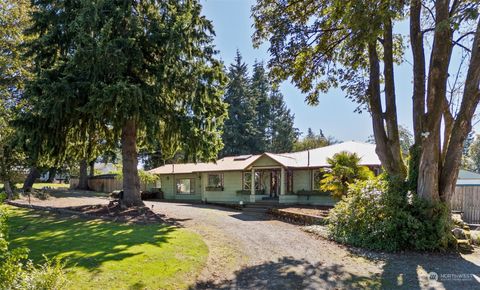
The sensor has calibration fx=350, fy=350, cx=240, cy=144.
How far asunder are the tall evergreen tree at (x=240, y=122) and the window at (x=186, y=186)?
57.5 ft

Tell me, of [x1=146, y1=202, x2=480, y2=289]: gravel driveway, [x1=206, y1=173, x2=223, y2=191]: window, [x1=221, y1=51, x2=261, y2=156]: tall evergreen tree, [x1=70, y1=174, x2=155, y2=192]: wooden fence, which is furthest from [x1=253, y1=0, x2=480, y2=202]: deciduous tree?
[x1=221, y1=51, x2=261, y2=156]: tall evergreen tree

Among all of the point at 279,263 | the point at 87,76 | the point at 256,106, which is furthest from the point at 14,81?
the point at 256,106

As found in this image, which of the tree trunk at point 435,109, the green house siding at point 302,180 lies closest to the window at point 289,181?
the green house siding at point 302,180

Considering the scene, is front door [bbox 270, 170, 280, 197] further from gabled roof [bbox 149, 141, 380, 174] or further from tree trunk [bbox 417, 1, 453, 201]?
tree trunk [bbox 417, 1, 453, 201]

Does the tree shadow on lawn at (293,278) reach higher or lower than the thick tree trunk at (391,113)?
lower

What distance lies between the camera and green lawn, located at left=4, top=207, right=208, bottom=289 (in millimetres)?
7115

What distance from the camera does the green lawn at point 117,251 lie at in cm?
711

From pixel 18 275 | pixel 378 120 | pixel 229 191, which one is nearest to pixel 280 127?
pixel 229 191

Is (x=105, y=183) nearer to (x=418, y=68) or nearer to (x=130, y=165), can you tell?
(x=130, y=165)

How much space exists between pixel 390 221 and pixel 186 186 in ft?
70.8

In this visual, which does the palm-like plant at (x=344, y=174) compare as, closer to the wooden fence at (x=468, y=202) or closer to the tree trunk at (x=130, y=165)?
the wooden fence at (x=468, y=202)

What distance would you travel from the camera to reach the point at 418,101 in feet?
39.0

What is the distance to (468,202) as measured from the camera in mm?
16891

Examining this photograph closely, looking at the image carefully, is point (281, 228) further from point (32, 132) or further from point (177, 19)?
point (32, 132)
